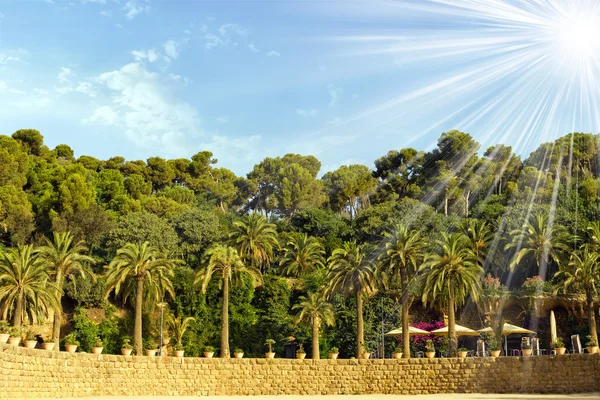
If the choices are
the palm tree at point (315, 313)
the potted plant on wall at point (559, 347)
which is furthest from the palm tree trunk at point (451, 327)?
the palm tree at point (315, 313)

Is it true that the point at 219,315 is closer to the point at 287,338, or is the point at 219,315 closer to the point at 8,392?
the point at 287,338

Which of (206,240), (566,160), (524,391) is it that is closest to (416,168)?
(566,160)

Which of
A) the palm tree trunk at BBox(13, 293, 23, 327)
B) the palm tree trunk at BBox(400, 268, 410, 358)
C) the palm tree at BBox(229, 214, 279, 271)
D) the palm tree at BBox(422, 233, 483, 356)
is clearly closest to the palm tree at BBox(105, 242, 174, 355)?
the palm tree trunk at BBox(13, 293, 23, 327)

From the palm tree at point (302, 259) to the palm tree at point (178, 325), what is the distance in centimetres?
1082

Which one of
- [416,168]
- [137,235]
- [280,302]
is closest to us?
[280,302]

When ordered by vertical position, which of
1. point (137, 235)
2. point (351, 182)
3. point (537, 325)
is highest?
point (351, 182)

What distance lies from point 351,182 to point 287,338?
34729 millimetres

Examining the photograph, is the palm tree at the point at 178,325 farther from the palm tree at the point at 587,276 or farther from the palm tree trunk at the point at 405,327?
the palm tree at the point at 587,276

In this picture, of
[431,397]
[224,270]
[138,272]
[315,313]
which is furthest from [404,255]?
[138,272]

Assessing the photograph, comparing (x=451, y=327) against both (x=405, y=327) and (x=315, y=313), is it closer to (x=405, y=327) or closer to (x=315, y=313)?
(x=405, y=327)

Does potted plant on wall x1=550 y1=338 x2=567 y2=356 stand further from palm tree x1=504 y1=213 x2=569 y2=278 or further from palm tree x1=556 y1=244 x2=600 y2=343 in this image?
palm tree x1=504 y1=213 x2=569 y2=278

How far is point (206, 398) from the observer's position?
32.8 m

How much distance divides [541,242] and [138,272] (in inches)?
1223

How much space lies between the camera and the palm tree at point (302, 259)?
58125 mm
